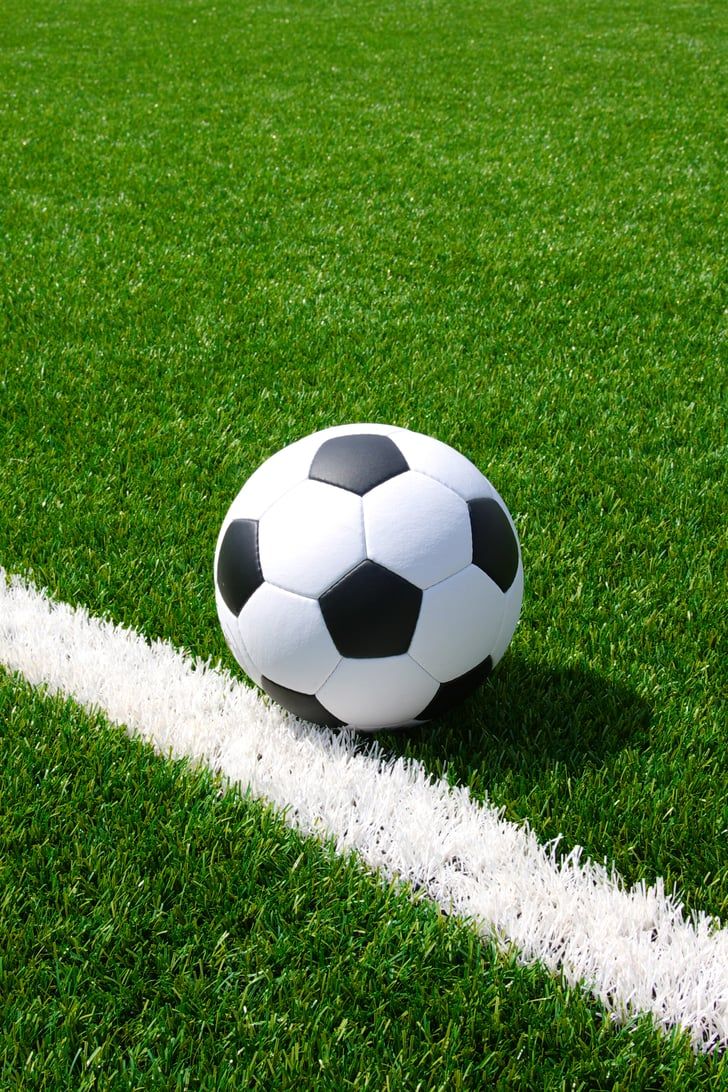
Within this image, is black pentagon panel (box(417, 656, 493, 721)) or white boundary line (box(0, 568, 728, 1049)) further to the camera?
black pentagon panel (box(417, 656, 493, 721))

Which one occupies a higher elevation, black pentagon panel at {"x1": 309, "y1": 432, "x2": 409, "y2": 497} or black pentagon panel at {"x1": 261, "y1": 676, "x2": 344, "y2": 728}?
black pentagon panel at {"x1": 309, "y1": 432, "x2": 409, "y2": 497}

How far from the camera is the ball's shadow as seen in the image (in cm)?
235

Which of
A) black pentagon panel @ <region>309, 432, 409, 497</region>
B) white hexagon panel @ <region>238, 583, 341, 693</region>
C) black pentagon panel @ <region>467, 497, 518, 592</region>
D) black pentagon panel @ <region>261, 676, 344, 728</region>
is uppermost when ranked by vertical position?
black pentagon panel @ <region>309, 432, 409, 497</region>

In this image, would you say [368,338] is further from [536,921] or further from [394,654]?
[536,921]

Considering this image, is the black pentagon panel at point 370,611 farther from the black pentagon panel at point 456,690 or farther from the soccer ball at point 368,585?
the black pentagon panel at point 456,690

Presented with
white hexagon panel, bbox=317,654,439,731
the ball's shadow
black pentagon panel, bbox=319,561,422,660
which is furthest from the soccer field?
black pentagon panel, bbox=319,561,422,660

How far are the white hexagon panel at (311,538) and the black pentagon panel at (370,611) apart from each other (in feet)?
0.12

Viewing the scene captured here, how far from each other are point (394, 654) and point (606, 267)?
158 inches

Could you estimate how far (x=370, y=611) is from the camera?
7.38 feet

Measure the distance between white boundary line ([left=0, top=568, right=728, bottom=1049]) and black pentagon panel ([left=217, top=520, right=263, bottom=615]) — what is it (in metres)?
0.32

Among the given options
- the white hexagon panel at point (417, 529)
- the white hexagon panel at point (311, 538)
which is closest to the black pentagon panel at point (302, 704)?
the white hexagon panel at point (311, 538)

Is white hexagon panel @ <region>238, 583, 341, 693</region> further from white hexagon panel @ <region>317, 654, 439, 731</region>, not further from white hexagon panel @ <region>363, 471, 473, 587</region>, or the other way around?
white hexagon panel @ <region>363, 471, 473, 587</region>

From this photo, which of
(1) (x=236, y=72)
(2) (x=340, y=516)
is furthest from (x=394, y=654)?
(1) (x=236, y=72)

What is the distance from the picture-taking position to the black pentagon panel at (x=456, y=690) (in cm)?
236
